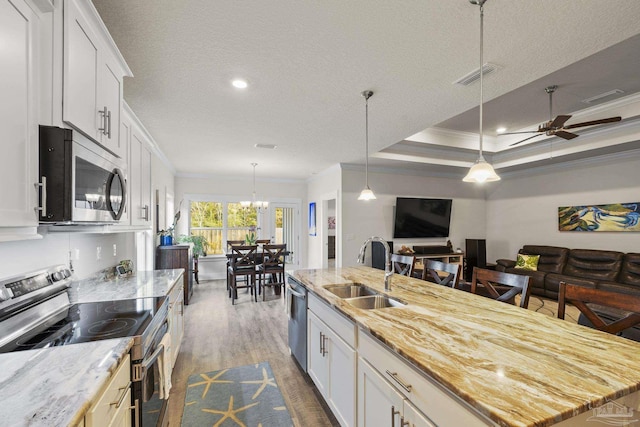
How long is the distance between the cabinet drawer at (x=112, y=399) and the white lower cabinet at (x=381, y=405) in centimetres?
110

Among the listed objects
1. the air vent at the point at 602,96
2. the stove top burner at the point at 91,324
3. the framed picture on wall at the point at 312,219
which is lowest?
the stove top burner at the point at 91,324

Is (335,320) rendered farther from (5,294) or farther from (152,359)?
(5,294)

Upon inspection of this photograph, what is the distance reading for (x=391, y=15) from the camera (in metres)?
1.61

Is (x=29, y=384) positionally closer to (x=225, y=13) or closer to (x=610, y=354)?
(x=225, y=13)

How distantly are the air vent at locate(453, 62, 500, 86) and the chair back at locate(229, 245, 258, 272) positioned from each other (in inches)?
155

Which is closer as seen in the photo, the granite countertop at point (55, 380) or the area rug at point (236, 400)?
the granite countertop at point (55, 380)

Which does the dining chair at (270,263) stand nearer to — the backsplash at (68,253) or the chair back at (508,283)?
the backsplash at (68,253)

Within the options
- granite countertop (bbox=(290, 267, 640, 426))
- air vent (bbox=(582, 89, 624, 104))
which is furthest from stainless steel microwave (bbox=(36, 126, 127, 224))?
air vent (bbox=(582, 89, 624, 104))

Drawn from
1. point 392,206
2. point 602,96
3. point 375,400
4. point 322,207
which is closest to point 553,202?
point 602,96

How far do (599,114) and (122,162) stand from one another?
568cm

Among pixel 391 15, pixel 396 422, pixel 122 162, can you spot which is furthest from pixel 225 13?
pixel 396 422

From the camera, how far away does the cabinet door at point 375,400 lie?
1.24 meters

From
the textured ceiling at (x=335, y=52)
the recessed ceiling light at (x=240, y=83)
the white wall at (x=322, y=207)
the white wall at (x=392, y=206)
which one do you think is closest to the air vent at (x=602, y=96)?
the textured ceiling at (x=335, y=52)

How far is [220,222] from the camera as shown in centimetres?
708
